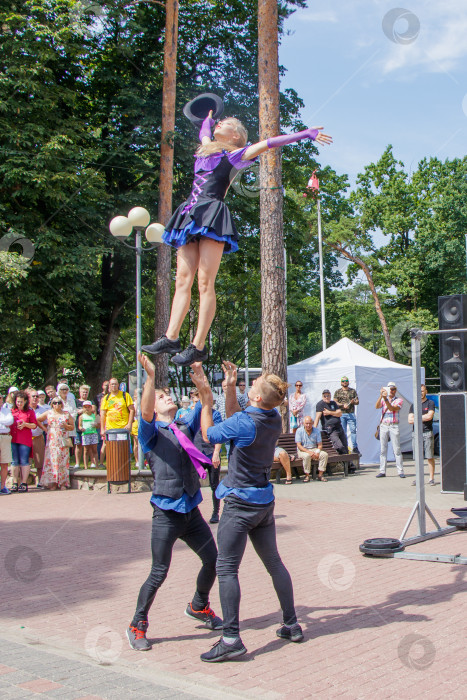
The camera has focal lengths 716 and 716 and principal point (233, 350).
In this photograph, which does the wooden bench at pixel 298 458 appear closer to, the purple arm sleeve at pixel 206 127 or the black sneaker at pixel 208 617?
the black sneaker at pixel 208 617

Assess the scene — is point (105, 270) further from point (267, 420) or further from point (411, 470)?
point (267, 420)

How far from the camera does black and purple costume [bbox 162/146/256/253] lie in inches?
147

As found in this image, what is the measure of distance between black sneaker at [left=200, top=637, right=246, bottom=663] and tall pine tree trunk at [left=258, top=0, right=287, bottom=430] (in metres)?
9.68

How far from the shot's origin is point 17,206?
18.9 meters

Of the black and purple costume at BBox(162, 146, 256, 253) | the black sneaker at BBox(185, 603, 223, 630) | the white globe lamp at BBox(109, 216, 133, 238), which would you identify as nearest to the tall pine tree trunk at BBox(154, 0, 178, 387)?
the white globe lamp at BBox(109, 216, 133, 238)

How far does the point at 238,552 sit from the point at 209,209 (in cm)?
236

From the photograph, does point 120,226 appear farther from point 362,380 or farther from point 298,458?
point 362,380

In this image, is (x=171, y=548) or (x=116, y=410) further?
(x=116, y=410)

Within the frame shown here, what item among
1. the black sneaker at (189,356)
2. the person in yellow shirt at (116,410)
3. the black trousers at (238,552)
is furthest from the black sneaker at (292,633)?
the person in yellow shirt at (116,410)

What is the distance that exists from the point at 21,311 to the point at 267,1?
32.9ft

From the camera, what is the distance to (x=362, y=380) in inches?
688

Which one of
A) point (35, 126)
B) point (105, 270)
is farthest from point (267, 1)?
point (105, 270)

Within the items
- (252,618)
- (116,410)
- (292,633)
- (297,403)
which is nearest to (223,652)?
(292,633)

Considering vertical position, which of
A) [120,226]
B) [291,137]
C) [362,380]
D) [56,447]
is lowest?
[56,447]
